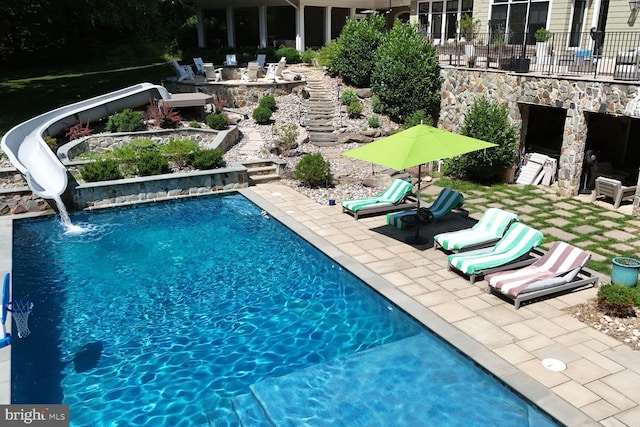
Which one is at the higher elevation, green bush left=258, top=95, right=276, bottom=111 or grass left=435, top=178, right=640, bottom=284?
green bush left=258, top=95, right=276, bottom=111

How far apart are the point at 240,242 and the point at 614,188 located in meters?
9.51

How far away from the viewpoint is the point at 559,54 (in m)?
17.8

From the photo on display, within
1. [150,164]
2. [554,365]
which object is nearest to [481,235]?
[554,365]

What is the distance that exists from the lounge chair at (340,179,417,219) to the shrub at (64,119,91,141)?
33.9 feet

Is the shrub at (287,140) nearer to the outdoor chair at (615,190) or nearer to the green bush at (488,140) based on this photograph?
the green bush at (488,140)

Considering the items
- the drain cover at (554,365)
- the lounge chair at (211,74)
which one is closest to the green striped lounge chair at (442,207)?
the drain cover at (554,365)

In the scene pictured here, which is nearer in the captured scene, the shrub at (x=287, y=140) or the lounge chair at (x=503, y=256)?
the lounge chair at (x=503, y=256)

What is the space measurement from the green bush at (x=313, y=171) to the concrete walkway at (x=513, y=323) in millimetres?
2894

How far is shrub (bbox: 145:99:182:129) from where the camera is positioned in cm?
1945

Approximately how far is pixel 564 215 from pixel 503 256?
13.5 feet

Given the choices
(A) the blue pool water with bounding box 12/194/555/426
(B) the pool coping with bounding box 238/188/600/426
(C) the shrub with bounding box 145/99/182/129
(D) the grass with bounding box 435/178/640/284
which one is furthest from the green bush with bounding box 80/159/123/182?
(D) the grass with bounding box 435/178/640/284

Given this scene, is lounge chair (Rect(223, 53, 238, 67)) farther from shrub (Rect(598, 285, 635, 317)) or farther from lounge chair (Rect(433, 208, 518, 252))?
shrub (Rect(598, 285, 635, 317))

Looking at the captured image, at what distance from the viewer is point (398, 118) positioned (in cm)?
2080

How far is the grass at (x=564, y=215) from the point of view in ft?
34.6
